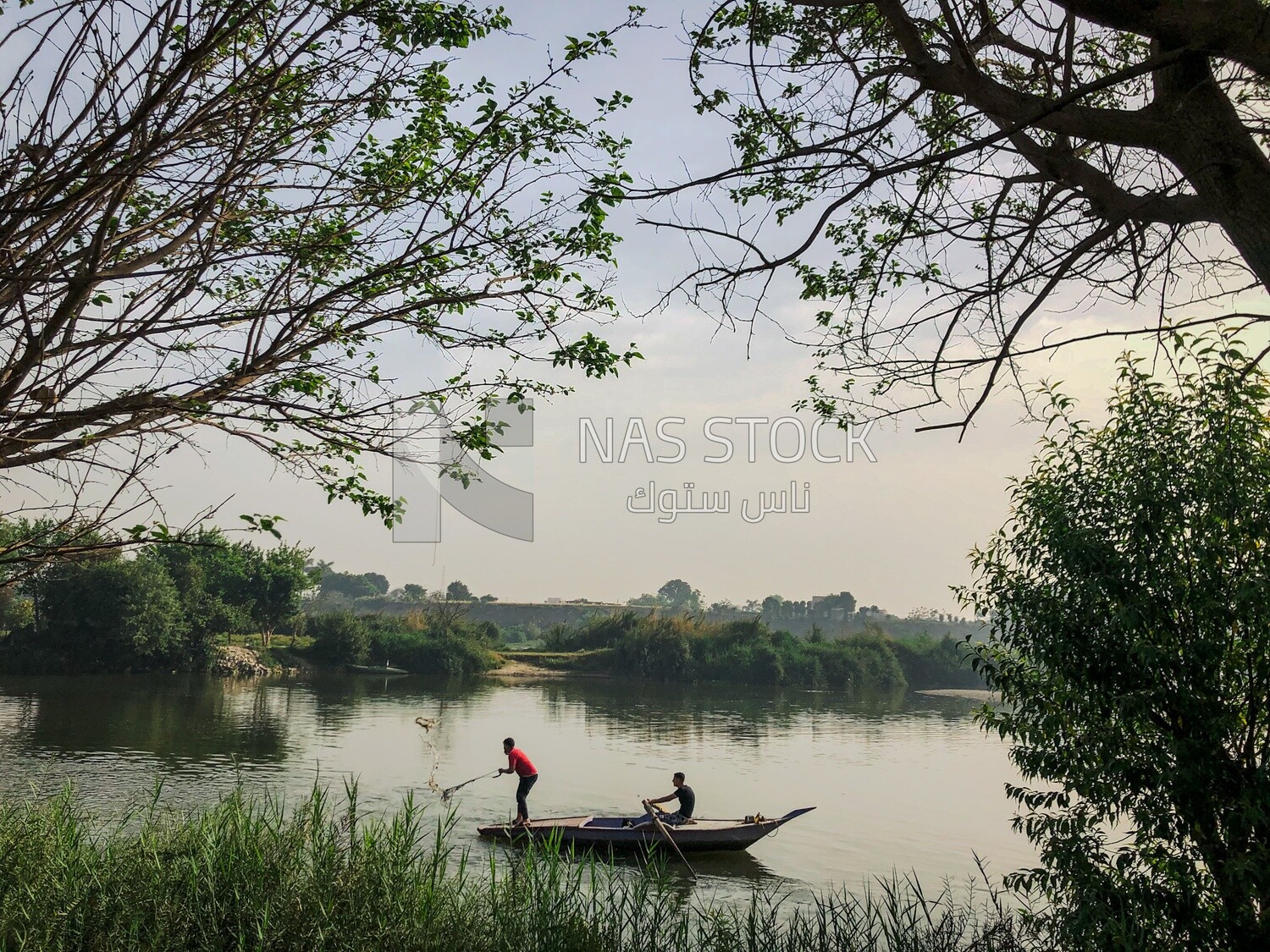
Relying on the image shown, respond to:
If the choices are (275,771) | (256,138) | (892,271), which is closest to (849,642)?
(275,771)

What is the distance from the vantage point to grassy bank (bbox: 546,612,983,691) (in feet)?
166

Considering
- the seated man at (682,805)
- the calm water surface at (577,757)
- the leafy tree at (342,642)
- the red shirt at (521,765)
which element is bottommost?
the calm water surface at (577,757)

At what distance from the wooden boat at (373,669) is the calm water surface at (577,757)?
245 inches

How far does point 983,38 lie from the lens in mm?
5902

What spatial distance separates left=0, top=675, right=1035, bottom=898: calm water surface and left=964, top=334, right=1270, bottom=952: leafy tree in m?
3.33

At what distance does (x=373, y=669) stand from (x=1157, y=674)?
149 ft

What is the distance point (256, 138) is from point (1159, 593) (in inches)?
233

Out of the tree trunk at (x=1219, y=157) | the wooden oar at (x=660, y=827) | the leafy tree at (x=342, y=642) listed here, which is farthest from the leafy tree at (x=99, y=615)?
the tree trunk at (x=1219, y=157)

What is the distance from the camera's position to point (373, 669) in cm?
4812

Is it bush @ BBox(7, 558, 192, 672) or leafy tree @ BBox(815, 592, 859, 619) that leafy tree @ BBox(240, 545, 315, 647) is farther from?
leafy tree @ BBox(815, 592, 859, 619)

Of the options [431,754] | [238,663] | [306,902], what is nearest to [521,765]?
[431,754]

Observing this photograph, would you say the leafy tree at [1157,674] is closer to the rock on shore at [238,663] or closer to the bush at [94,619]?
the bush at [94,619]

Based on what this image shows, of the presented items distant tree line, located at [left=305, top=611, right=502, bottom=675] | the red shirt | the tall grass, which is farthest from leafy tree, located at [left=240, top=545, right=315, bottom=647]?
the tall grass

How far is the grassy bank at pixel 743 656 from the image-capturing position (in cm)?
5059
